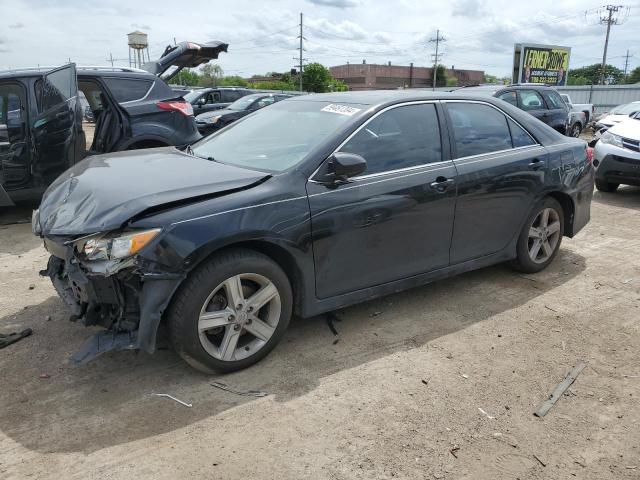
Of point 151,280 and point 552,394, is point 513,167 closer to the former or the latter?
point 552,394

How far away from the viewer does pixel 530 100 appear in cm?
1216

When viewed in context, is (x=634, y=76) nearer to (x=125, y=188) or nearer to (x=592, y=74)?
(x=592, y=74)

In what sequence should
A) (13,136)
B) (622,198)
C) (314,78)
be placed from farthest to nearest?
(314,78)
(622,198)
(13,136)

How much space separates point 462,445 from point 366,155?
192cm

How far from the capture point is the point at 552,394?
10.1ft

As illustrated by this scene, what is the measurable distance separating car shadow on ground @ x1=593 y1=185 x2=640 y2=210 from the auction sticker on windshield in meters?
5.96

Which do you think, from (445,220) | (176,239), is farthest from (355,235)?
(176,239)

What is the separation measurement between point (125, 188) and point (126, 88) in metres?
4.81

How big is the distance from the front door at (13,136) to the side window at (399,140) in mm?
4555

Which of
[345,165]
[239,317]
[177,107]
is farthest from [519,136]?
[177,107]

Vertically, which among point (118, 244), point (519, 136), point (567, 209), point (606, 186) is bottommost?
point (606, 186)

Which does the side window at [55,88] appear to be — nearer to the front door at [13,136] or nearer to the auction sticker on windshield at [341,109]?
the front door at [13,136]

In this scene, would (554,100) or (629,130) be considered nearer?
(629,130)

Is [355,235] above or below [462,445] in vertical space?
above
